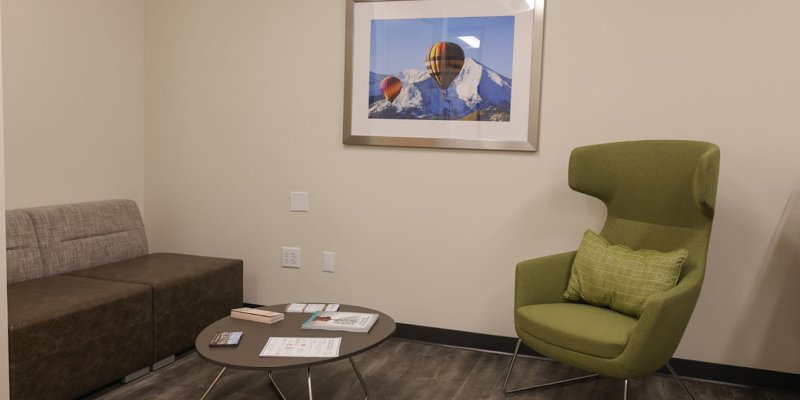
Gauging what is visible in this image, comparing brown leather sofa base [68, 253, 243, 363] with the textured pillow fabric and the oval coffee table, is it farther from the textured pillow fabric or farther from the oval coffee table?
the textured pillow fabric

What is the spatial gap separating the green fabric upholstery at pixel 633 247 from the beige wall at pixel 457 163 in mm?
255

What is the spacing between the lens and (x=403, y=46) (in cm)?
351

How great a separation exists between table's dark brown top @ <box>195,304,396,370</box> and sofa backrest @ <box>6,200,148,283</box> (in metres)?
1.12

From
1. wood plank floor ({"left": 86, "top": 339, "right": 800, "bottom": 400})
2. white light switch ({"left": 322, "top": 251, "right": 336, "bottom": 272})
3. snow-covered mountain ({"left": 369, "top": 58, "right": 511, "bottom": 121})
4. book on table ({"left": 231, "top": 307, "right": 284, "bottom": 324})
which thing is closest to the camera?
book on table ({"left": 231, "top": 307, "right": 284, "bottom": 324})

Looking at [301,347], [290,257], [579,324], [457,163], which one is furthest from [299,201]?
[579,324]

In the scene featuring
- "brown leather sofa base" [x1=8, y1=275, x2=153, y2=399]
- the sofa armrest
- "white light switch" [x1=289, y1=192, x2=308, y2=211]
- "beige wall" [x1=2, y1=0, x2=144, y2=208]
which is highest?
"beige wall" [x1=2, y1=0, x2=144, y2=208]

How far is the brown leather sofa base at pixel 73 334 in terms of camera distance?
240cm

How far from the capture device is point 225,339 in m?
2.39

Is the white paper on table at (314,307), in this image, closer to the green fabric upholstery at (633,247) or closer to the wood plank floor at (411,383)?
the wood plank floor at (411,383)

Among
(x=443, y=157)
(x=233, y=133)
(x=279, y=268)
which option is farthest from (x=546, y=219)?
(x=233, y=133)

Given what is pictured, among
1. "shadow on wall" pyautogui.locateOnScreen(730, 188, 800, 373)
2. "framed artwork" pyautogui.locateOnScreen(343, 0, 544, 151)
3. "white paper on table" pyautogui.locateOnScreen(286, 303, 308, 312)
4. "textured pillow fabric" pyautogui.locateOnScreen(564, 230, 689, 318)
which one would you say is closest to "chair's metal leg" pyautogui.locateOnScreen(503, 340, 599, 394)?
"textured pillow fabric" pyautogui.locateOnScreen(564, 230, 689, 318)

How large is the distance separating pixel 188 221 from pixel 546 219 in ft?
7.44

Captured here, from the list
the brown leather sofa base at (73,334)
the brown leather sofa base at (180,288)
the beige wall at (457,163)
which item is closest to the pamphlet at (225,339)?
the brown leather sofa base at (73,334)

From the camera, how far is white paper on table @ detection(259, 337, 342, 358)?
2268 millimetres
